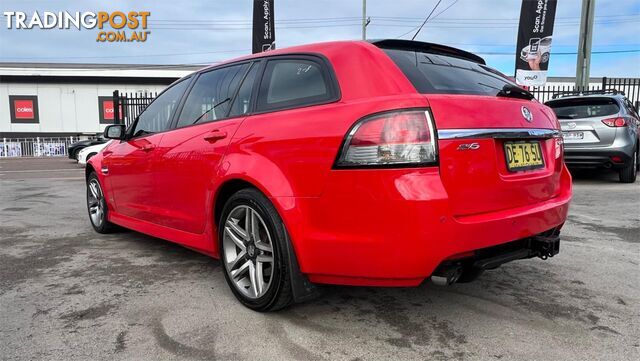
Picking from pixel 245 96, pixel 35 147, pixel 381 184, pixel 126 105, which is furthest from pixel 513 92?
pixel 35 147

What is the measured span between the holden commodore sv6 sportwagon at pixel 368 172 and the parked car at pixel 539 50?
11.9 meters

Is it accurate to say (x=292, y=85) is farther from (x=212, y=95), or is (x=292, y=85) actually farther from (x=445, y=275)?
(x=445, y=275)

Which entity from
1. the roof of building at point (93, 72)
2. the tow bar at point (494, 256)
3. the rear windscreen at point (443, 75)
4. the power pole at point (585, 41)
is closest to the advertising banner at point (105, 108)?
the roof of building at point (93, 72)

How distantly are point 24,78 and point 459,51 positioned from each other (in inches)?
1325

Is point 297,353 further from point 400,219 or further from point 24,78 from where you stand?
point 24,78

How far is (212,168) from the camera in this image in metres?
3.17

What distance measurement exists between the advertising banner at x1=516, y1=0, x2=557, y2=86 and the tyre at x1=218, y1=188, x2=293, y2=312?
1293 cm

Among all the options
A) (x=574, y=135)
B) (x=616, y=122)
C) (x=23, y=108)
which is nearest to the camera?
(x=616, y=122)

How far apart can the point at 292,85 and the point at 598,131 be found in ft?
23.4

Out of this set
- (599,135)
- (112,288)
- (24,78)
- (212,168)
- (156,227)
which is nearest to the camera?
(212,168)

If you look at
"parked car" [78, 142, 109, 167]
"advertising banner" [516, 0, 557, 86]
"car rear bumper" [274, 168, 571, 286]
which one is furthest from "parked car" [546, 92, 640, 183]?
"parked car" [78, 142, 109, 167]

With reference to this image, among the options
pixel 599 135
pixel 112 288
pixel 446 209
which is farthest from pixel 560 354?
pixel 599 135

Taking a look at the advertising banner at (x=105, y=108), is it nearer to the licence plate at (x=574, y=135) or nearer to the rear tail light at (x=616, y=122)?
the licence plate at (x=574, y=135)

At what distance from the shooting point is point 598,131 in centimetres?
809
